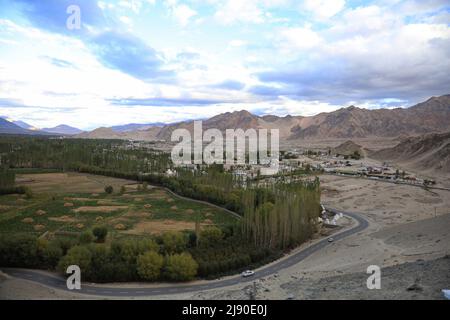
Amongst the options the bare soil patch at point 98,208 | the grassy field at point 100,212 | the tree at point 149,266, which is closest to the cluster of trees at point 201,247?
the tree at point 149,266

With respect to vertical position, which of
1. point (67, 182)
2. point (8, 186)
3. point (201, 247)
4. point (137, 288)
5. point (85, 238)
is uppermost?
point (8, 186)

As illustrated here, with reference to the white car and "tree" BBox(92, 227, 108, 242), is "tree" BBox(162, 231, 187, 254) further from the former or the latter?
"tree" BBox(92, 227, 108, 242)

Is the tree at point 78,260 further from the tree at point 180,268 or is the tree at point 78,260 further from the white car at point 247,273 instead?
the white car at point 247,273

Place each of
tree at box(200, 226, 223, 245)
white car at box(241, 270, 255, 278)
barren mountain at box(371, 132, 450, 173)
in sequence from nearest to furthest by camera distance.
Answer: white car at box(241, 270, 255, 278) → tree at box(200, 226, 223, 245) → barren mountain at box(371, 132, 450, 173)

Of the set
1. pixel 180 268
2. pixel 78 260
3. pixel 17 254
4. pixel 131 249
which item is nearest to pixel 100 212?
pixel 17 254

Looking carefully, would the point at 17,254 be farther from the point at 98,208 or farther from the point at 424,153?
the point at 424,153

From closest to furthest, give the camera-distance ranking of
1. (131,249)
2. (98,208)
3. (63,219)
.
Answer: (131,249)
(63,219)
(98,208)

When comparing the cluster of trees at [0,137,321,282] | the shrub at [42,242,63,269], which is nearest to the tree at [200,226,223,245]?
the cluster of trees at [0,137,321,282]

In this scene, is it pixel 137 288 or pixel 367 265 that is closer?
pixel 137 288
